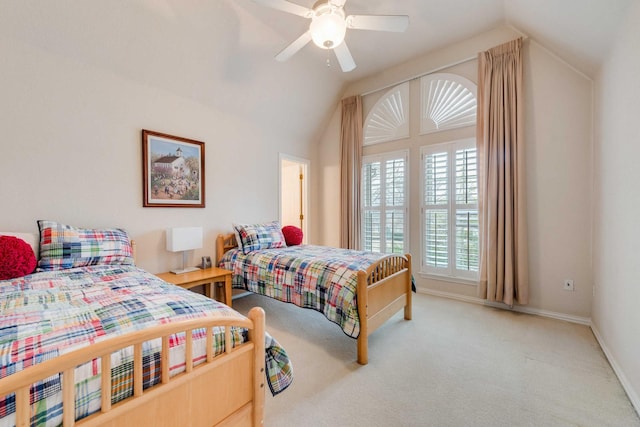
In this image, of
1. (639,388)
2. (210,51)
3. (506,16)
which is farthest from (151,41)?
(639,388)

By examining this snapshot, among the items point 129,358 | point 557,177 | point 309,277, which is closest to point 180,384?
point 129,358

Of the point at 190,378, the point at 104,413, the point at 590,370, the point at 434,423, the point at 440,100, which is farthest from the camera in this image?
the point at 440,100

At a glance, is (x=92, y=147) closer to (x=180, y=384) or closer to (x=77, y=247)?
(x=77, y=247)

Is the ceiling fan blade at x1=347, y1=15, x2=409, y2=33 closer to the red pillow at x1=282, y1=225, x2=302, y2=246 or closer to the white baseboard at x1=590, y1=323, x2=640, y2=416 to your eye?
the red pillow at x1=282, y1=225, x2=302, y2=246

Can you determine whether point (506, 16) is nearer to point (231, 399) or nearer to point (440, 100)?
point (440, 100)

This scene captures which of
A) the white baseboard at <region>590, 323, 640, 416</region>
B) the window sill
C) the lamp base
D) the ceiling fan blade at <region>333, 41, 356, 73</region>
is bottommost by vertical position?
the white baseboard at <region>590, 323, 640, 416</region>

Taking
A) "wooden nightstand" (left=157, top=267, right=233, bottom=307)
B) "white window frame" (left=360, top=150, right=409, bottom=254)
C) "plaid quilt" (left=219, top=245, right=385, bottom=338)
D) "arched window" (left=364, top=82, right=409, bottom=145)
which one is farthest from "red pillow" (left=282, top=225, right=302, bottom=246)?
"arched window" (left=364, top=82, right=409, bottom=145)

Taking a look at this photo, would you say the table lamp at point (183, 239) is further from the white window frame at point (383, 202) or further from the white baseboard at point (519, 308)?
the white baseboard at point (519, 308)

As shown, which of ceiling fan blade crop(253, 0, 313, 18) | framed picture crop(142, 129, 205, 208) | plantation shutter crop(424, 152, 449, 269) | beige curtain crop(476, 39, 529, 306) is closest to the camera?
ceiling fan blade crop(253, 0, 313, 18)

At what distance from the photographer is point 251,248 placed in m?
3.26

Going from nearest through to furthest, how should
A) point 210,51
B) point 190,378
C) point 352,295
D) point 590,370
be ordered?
1. point 190,378
2. point 590,370
3. point 352,295
4. point 210,51

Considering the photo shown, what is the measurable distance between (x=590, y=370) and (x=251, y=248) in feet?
10.3

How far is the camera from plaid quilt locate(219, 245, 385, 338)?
7.12ft

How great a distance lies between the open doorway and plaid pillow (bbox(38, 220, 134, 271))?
239 cm
